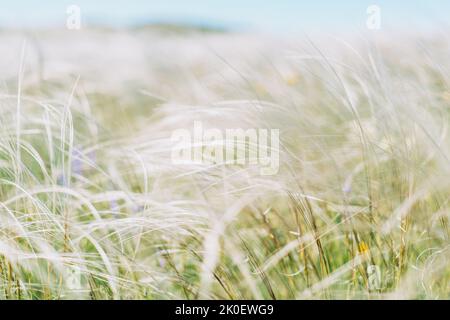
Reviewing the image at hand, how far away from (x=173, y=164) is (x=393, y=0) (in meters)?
0.59

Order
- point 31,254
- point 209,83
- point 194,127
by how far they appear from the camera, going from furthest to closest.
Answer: point 209,83
point 194,127
point 31,254

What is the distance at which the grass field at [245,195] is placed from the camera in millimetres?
1354

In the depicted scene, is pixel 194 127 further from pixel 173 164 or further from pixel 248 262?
pixel 248 262

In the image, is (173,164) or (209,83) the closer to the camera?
(173,164)

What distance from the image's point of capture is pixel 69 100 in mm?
1457

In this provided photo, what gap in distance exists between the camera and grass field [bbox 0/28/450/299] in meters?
1.35

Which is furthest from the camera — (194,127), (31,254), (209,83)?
(209,83)

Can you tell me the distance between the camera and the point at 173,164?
142 centimetres

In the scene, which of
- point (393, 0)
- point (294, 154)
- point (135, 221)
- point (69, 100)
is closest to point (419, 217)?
point (294, 154)

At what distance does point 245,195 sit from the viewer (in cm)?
139
